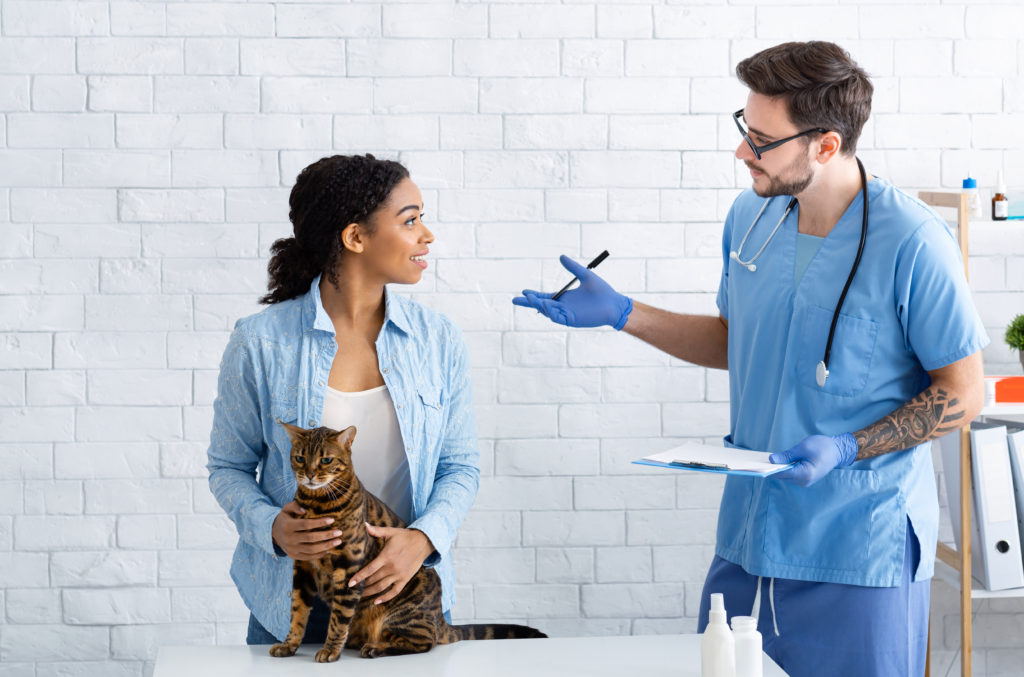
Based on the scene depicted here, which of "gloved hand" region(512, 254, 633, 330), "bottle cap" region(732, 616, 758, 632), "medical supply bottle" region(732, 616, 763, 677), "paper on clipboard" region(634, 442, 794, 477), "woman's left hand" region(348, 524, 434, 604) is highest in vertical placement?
"gloved hand" region(512, 254, 633, 330)

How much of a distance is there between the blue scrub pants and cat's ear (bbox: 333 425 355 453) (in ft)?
2.92

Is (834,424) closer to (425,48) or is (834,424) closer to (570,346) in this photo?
(570,346)

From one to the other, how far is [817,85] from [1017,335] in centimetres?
119

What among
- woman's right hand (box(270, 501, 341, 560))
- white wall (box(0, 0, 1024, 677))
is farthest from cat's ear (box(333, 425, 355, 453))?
white wall (box(0, 0, 1024, 677))

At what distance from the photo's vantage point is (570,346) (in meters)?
2.80

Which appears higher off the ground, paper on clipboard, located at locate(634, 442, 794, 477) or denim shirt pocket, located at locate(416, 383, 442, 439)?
denim shirt pocket, located at locate(416, 383, 442, 439)

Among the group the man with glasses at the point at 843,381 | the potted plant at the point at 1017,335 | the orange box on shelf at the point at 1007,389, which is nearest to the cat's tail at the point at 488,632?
the man with glasses at the point at 843,381

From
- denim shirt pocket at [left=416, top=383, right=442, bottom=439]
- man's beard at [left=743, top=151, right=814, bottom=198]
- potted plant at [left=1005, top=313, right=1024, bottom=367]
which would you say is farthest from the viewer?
potted plant at [left=1005, top=313, right=1024, bottom=367]

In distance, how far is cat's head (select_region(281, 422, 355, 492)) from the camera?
1550 mm

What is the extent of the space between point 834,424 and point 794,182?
457 millimetres

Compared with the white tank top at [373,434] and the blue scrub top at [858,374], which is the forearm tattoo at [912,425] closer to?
the blue scrub top at [858,374]

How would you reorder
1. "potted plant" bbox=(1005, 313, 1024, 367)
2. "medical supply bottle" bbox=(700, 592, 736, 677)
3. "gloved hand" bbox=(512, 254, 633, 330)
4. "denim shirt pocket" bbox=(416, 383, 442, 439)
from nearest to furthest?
"medical supply bottle" bbox=(700, 592, 736, 677), "denim shirt pocket" bbox=(416, 383, 442, 439), "gloved hand" bbox=(512, 254, 633, 330), "potted plant" bbox=(1005, 313, 1024, 367)

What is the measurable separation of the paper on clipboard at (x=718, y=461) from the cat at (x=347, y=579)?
440mm

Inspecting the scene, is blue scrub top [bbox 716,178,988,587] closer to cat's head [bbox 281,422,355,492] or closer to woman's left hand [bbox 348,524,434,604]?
woman's left hand [bbox 348,524,434,604]
